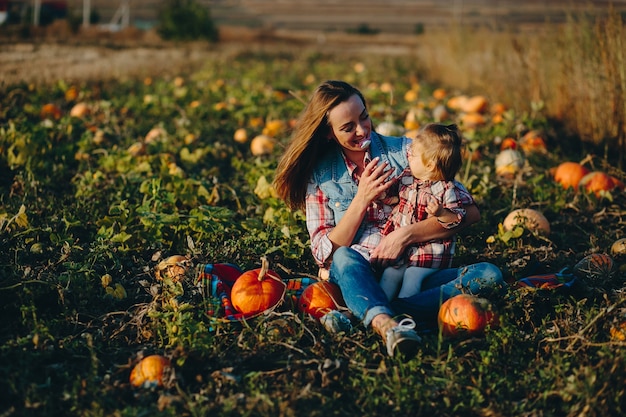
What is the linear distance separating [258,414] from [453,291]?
1163 millimetres

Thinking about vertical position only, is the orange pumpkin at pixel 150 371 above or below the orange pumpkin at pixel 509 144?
below

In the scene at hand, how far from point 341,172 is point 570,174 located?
2.38 meters

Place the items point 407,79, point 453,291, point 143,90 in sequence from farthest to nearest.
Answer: point 407,79, point 143,90, point 453,291

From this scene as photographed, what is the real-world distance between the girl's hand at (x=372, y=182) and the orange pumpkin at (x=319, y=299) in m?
0.48

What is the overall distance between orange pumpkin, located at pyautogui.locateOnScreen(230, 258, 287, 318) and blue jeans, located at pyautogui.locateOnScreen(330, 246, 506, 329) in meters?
0.31

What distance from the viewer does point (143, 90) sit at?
965 cm

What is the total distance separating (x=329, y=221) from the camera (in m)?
3.79

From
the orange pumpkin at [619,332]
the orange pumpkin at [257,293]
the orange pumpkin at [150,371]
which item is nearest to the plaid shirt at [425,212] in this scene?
the orange pumpkin at [257,293]

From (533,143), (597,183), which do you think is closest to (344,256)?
(597,183)

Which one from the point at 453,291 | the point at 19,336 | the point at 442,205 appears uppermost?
the point at 442,205

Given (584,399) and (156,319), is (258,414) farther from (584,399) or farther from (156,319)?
(584,399)

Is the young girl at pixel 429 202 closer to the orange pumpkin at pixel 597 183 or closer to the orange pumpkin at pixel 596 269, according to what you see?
the orange pumpkin at pixel 596 269

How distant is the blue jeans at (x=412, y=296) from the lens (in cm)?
324

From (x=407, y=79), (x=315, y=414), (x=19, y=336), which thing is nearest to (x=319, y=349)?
(x=315, y=414)
